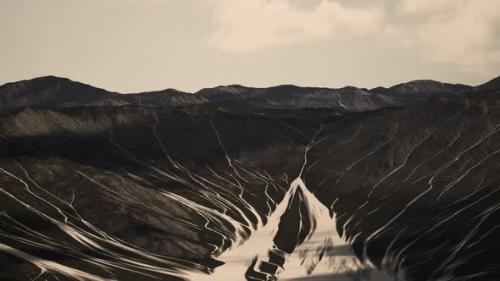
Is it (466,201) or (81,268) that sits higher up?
(466,201)

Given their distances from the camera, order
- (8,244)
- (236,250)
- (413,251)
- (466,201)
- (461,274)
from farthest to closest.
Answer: (466,201) → (236,250) → (413,251) → (8,244) → (461,274)

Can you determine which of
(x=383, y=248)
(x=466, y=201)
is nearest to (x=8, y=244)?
(x=383, y=248)

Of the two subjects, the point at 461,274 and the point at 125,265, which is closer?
the point at 461,274

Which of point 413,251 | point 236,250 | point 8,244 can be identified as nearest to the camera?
point 8,244

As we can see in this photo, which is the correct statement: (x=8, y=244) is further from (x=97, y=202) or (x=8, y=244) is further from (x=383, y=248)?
(x=383, y=248)

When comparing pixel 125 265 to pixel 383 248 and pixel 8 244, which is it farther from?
pixel 383 248

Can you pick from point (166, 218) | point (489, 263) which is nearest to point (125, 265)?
point (166, 218)

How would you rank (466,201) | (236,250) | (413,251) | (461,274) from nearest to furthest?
(461,274)
(413,251)
(236,250)
(466,201)

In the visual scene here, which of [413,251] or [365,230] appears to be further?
[365,230]

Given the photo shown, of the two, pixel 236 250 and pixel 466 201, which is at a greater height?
pixel 466 201
